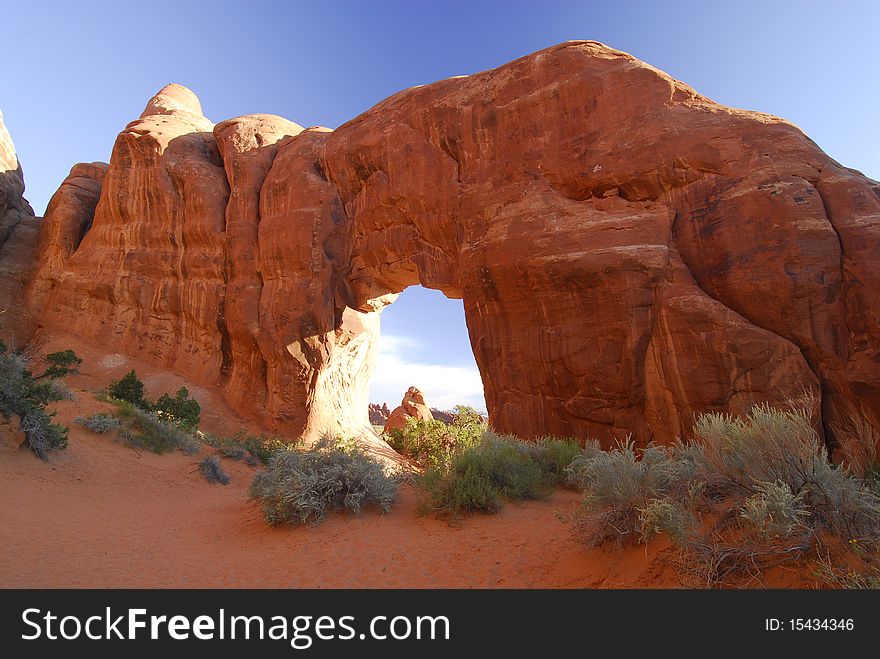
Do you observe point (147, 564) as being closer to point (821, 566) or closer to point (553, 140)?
point (821, 566)

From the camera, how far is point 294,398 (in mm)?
19688

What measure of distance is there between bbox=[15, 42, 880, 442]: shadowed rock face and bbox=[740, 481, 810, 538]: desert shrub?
7269 mm

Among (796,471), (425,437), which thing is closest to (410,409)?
(425,437)

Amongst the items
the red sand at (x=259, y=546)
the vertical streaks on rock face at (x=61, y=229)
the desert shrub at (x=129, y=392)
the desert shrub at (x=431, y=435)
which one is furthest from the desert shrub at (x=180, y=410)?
the vertical streaks on rock face at (x=61, y=229)

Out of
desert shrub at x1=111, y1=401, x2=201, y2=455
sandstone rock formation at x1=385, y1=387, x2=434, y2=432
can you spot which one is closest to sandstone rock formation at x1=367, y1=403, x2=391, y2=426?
sandstone rock formation at x1=385, y1=387, x2=434, y2=432

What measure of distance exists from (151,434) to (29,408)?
348 centimetres

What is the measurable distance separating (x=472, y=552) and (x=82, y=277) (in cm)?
2521

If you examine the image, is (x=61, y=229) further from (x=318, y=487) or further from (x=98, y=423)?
(x=318, y=487)

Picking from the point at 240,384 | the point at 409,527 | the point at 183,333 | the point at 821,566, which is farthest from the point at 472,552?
the point at 183,333

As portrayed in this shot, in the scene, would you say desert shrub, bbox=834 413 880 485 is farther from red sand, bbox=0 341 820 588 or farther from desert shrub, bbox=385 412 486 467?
desert shrub, bbox=385 412 486 467

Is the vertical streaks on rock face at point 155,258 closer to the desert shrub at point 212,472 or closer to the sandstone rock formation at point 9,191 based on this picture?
the sandstone rock formation at point 9,191

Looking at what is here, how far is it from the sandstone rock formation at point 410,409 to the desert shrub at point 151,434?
18.3m

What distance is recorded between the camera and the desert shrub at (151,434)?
13.2 meters
